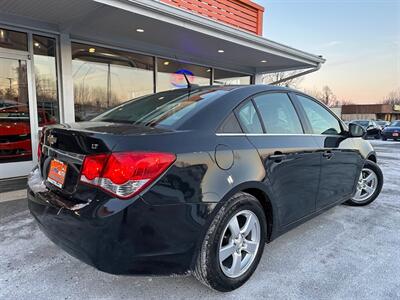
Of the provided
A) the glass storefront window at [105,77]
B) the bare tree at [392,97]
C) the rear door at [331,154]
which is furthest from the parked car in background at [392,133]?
the bare tree at [392,97]

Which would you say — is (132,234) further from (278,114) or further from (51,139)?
(278,114)

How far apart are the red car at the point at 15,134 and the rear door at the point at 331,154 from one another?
190 inches

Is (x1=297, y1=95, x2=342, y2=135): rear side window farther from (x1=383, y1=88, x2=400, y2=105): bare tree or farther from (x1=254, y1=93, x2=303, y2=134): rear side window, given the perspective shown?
(x1=383, y1=88, x2=400, y2=105): bare tree

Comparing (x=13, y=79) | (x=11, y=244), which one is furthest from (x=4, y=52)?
(x=11, y=244)

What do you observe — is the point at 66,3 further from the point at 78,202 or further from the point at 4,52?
the point at 78,202

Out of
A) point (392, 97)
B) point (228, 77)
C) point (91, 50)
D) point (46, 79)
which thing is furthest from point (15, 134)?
point (392, 97)

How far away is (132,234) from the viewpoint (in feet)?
5.22

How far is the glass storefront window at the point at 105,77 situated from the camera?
6035 millimetres

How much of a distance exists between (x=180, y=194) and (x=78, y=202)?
60 cm

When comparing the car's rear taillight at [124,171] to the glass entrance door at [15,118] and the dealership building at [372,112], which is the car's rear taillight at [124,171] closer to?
the glass entrance door at [15,118]

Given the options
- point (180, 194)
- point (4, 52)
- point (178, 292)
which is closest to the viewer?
point (180, 194)

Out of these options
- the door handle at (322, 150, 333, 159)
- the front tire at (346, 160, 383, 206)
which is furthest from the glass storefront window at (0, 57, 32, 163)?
the front tire at (346, 160, 383, 206)

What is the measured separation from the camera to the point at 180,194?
67.2 inches

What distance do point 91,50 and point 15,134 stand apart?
2266 millimetres
